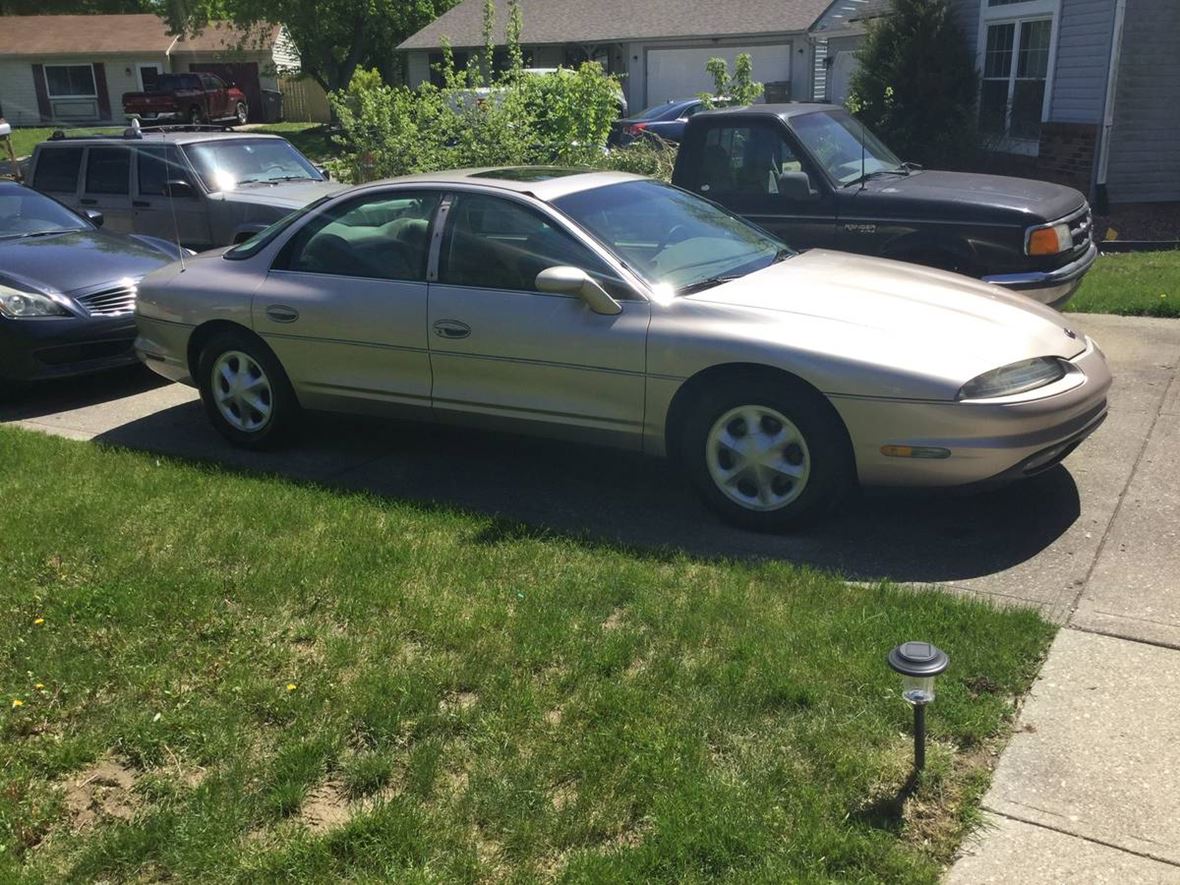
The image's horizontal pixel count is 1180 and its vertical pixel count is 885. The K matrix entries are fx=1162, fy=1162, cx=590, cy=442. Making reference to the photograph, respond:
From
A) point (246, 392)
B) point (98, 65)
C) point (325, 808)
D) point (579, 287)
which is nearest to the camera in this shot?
point (325, 808)

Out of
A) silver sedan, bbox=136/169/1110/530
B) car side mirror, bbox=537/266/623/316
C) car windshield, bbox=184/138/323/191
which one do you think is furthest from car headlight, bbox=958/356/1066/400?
car windshield, bbox=184/138/323/191

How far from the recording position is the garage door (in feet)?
111

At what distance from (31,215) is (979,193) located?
746 cm

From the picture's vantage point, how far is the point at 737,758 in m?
3.40

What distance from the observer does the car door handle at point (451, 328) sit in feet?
18.9

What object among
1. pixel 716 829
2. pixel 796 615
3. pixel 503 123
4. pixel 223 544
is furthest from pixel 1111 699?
pixel 503 123

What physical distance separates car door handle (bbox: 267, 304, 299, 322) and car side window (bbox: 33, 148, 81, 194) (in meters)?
6.58

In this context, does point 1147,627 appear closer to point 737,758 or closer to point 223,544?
point 737,758

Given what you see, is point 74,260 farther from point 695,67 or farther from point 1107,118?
point 695,67

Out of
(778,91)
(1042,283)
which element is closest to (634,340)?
(1042,283)

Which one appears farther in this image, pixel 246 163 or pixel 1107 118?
pixel 1107 118

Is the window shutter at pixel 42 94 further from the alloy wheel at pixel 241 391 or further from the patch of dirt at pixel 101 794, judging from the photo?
the patch of dirt at pixel 101 794

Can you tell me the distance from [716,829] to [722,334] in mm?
2550

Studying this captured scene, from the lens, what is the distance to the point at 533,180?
20.1ft
